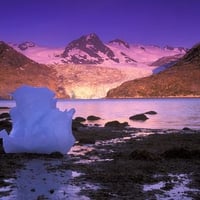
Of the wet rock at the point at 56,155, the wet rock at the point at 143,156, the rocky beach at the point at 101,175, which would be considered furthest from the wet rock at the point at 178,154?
the wet rock at the point at 56,155

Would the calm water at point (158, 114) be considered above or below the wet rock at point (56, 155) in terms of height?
below

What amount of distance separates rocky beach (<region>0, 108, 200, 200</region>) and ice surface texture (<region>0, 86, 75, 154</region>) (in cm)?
46

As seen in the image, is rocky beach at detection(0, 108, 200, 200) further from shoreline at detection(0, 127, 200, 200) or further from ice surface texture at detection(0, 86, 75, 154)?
ice surface texture at detection(0, 86, 75, 154)

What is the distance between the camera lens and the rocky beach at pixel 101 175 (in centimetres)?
980

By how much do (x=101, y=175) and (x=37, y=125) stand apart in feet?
16.8

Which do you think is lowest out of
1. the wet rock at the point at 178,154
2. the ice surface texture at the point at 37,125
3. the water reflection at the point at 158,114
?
the water reflection at the point at 158,114

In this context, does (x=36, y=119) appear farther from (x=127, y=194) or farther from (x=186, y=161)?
(x=127, y=194)

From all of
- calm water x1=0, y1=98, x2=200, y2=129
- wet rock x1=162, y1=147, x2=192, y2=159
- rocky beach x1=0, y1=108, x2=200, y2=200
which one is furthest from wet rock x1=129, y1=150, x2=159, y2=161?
calm water x1=0, y1=98, x2=200, y2=129

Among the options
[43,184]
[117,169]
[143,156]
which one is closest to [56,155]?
[143,156]

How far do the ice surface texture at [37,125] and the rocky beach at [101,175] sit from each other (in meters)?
0.46

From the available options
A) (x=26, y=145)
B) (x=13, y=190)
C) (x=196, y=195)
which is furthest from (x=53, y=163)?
(x=196, y=195)

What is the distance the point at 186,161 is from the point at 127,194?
523cm

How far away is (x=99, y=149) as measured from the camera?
60.1ft

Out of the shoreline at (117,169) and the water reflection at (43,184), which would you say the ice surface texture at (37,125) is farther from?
the water reflection at (43,184)
